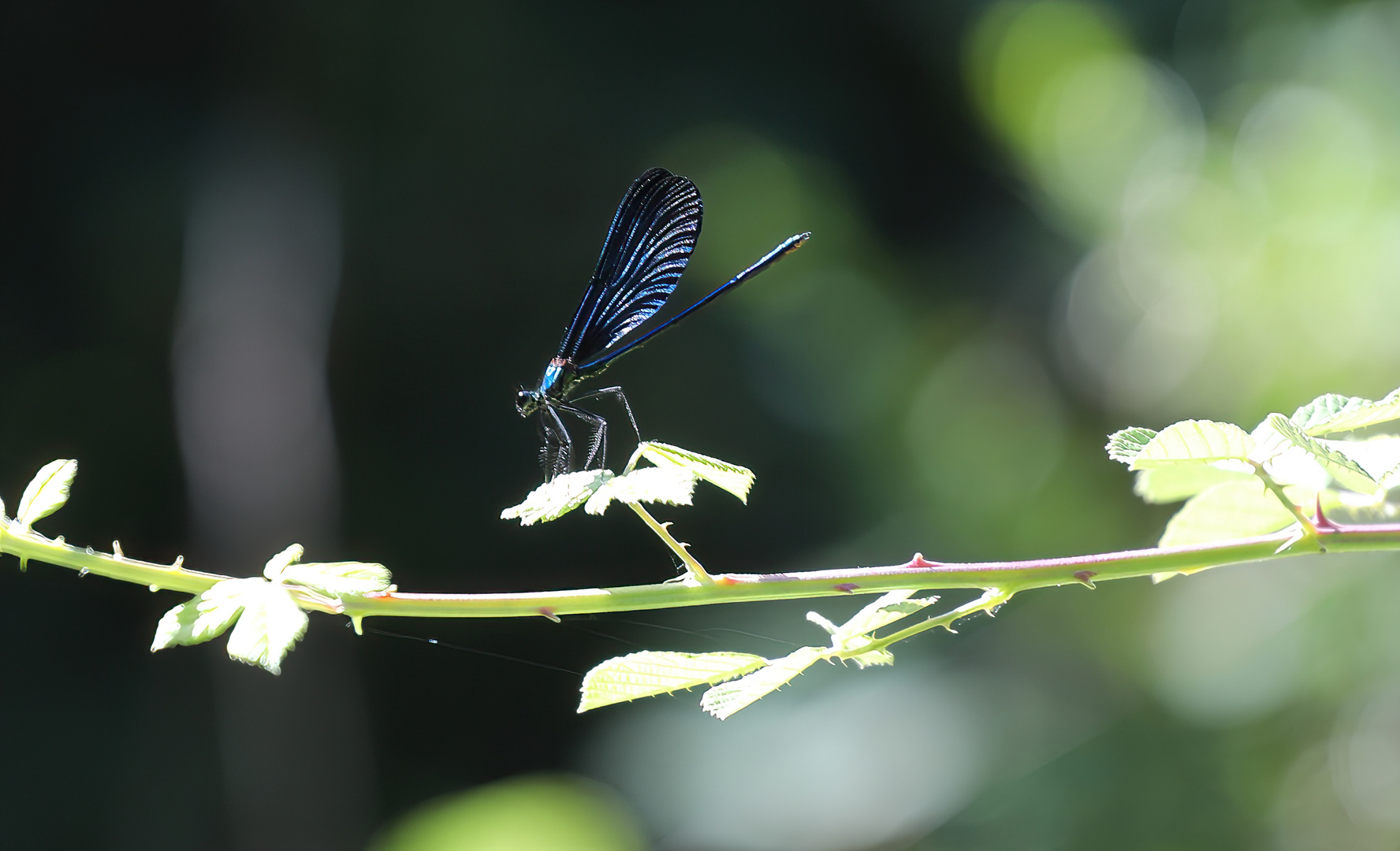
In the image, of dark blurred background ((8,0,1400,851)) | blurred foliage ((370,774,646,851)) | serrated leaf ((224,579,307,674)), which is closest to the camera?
serrated leaf ((224,579,307,674))

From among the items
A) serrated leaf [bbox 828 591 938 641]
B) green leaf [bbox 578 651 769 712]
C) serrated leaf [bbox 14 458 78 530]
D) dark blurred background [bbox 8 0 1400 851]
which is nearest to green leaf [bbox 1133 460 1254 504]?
serrated leaf [bbox 828 591 938 641]

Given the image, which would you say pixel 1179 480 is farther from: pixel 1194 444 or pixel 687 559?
pixel 687 559

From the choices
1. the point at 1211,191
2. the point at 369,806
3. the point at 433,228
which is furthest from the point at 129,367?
the point at 1211,191

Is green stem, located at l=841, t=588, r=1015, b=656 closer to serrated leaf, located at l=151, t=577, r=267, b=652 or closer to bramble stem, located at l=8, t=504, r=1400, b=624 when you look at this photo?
bramble stem, located at l=8, t=504, r=1400, b=624

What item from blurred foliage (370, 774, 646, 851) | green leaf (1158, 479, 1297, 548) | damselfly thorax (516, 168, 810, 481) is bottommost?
blurred foliage (370, 774, 646, 851)

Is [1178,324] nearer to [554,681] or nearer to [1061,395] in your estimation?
[1061,395]

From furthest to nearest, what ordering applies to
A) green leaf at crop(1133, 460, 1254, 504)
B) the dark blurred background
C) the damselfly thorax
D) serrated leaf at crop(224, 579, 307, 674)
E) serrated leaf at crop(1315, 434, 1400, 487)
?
the dark blurred background < the damselfly thorax < green leaf at crop(1133, 460, 1254, 504) < serrated leaf at crop(1315, 434, 1400, 487) < serrated leaf at crop(224, 579, 307, 674)

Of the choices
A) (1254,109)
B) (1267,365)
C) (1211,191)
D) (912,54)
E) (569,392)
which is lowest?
(1267,365)
